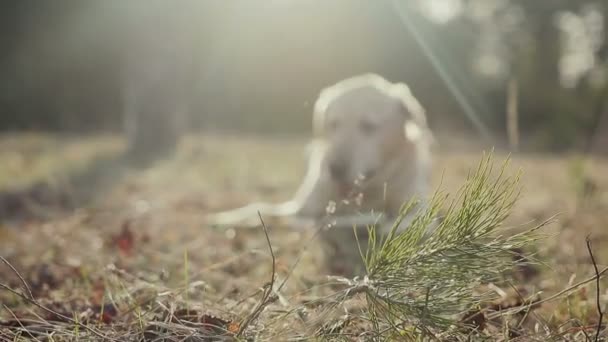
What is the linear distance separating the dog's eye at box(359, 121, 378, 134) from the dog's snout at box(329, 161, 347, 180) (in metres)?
0.33

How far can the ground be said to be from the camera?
4.39 feet

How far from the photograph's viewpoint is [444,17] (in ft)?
53.0

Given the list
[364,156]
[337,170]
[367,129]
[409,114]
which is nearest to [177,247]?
[337,170]

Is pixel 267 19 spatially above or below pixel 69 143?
above

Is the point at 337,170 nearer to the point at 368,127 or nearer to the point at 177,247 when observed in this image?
Result: the point at 368,127

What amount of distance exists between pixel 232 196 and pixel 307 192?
3.59 feet

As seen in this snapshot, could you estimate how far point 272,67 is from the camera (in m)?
14.0

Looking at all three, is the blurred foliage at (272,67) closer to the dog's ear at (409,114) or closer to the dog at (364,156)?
the dog's ear at (409,114)

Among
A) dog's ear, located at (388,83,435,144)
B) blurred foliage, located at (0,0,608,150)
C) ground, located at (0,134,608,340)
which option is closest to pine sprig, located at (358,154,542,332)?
ground, located at (0,134,608,340)

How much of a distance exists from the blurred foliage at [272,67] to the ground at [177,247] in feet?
16.6

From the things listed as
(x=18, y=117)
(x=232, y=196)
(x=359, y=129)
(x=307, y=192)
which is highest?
(x=359, y=129)

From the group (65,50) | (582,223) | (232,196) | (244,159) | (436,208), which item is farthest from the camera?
(65,50)

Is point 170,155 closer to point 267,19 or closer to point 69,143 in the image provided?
point 69,143

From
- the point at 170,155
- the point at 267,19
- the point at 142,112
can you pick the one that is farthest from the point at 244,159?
the point at 267,19
